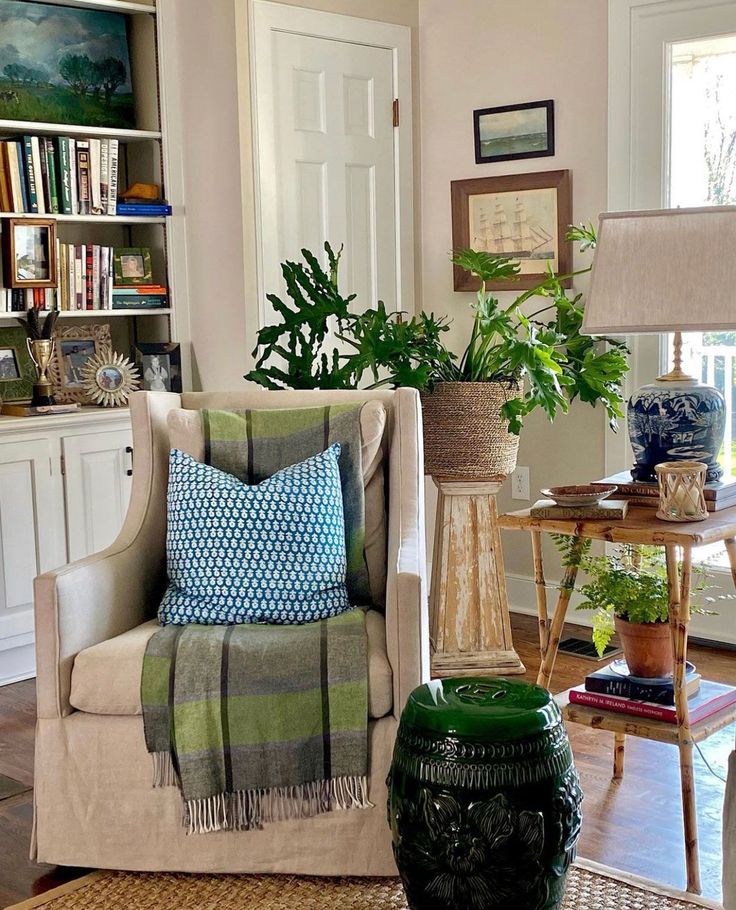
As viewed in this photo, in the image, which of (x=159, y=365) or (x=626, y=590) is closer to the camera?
(x=626, y=590)

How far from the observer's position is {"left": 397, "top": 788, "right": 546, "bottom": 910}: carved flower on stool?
174 cm

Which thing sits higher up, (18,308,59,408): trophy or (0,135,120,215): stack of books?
(0,135,120,215): stack of books

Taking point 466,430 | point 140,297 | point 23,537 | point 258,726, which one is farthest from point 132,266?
point 258,726

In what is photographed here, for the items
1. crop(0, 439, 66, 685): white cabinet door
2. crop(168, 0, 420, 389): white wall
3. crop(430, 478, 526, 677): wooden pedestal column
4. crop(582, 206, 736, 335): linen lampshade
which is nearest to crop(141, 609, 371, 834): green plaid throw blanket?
crop(582, 206, 736, 335): linen lampshade

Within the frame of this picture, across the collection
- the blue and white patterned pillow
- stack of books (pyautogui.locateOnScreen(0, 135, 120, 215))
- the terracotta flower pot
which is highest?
stack of books (pyautogui.locateOnScreen(0, 135, 120, 215))

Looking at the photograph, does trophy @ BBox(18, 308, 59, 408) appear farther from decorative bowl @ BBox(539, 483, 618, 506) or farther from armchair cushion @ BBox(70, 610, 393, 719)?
decorative bowl @ BBox(539, 483, 618, 506)

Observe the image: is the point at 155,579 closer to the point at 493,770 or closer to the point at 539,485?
the point at 493,770

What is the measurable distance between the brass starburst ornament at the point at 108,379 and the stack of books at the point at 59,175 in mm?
486

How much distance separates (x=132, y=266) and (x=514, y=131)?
139cm

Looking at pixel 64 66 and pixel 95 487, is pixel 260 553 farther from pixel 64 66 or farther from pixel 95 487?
pixel 64 66

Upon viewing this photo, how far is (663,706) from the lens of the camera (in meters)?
2.38

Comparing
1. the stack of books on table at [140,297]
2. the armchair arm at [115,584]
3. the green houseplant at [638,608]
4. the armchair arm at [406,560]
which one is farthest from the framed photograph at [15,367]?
the green houseplant at [638,608]

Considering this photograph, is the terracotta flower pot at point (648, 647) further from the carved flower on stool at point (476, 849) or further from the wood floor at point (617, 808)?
the carved flower on stool at point (476, 849)

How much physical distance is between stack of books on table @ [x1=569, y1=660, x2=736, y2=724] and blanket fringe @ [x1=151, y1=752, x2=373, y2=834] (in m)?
0.57
